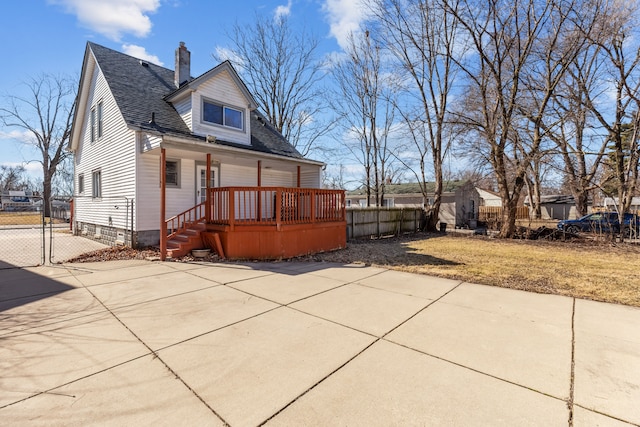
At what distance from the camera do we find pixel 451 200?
24562 mm

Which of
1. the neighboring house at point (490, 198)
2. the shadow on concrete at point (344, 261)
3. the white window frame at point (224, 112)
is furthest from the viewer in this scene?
the neighboring house at point (490, 198)

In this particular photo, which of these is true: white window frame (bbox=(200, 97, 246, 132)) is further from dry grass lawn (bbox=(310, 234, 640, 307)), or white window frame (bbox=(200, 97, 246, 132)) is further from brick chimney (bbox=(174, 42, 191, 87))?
dry grass lawn (bbox=(310, 234, 640, 307))

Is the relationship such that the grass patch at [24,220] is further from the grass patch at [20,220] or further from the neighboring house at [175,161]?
the neighboring house at [175,161]


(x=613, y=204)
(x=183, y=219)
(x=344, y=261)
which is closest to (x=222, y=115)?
(x=183, y=219)

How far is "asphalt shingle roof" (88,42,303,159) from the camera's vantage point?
9133 mm

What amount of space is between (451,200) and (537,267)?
735 inches

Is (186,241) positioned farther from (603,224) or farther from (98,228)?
(603,224)

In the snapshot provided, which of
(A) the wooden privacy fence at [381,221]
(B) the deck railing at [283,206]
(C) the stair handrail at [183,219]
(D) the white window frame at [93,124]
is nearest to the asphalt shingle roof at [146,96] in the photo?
(D) the white window frame at [93,124]

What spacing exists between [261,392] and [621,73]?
60.6 ft

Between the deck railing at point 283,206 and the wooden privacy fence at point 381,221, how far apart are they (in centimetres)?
365

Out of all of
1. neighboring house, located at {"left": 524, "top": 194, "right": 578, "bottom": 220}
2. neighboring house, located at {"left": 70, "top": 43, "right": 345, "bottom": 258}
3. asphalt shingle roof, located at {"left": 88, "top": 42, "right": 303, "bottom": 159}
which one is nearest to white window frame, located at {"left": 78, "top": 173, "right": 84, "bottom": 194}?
neighboring house, located at {"left": 70, "top": 43, "right": 345, "bottom": 258}

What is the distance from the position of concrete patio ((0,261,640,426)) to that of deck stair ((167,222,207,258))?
276 cm

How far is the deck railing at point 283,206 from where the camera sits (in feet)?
25.1

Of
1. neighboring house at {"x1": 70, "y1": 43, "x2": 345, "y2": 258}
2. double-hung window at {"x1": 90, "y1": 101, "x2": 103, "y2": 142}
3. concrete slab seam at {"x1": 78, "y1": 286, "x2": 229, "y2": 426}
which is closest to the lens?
concrete slab seam at {"x1": 78, "y1": 286, "x2": 229, "y2": 426}
